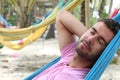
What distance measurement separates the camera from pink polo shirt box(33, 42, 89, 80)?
152cm

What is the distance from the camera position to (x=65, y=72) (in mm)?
1546

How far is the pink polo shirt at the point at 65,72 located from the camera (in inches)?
59.9

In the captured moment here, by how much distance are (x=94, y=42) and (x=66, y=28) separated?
13.1 inches

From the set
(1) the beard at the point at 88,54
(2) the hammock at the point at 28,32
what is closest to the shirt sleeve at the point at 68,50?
(1) the beard at the point at 88,54

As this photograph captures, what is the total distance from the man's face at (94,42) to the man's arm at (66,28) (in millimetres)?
239

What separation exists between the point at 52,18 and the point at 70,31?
199 cm

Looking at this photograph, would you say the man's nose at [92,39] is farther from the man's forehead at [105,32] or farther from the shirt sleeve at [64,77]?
the shirt sleeve at [64,77]

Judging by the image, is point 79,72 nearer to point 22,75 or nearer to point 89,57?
point 89,57

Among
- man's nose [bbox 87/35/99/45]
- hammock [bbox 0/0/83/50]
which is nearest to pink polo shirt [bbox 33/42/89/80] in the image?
man's nose [bbox 87/35/99/45]

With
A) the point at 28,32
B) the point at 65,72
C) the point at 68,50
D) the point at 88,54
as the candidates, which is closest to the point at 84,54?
the point at 88,54

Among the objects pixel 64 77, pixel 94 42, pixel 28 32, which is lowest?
pixel 64 77

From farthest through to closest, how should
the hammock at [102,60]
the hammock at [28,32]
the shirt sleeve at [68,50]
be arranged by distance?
the hammock at [28,32]
the shirt sleeve at [68,50]
the hammock at [102,60]

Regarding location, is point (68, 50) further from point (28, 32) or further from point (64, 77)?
point (28, 32)

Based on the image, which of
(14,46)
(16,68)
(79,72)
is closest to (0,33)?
(14,46)
